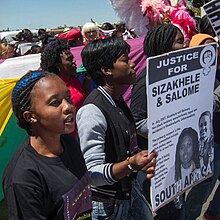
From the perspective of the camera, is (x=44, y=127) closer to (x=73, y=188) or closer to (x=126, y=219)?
(x=73, y=188)

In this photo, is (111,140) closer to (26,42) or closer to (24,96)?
(24,96)

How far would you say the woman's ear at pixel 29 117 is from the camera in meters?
1.64

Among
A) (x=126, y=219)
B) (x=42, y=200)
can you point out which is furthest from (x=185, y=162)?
(x=42, y=200)

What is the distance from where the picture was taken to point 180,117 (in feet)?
7.00

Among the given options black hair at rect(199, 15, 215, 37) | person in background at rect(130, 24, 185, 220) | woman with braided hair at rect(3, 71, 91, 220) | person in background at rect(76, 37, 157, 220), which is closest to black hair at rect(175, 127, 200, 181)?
person in background at rect(76, 37, 157, 220)

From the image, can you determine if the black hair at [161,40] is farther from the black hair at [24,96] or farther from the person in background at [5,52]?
the person in background at [5,52]

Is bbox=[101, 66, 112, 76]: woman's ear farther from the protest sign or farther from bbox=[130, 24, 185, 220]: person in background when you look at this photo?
the protest sign

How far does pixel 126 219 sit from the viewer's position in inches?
88.1

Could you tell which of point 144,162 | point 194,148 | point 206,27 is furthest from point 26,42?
point 144,162

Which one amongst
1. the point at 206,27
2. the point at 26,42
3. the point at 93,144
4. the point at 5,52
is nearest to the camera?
the point at 93,144

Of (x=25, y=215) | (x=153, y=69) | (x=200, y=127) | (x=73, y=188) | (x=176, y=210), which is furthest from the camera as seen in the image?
(x=176, y=210)

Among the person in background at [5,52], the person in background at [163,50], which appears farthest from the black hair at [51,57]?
the person in background at [5,52]

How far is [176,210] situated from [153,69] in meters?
1.24

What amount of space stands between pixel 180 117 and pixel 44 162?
84 cm
